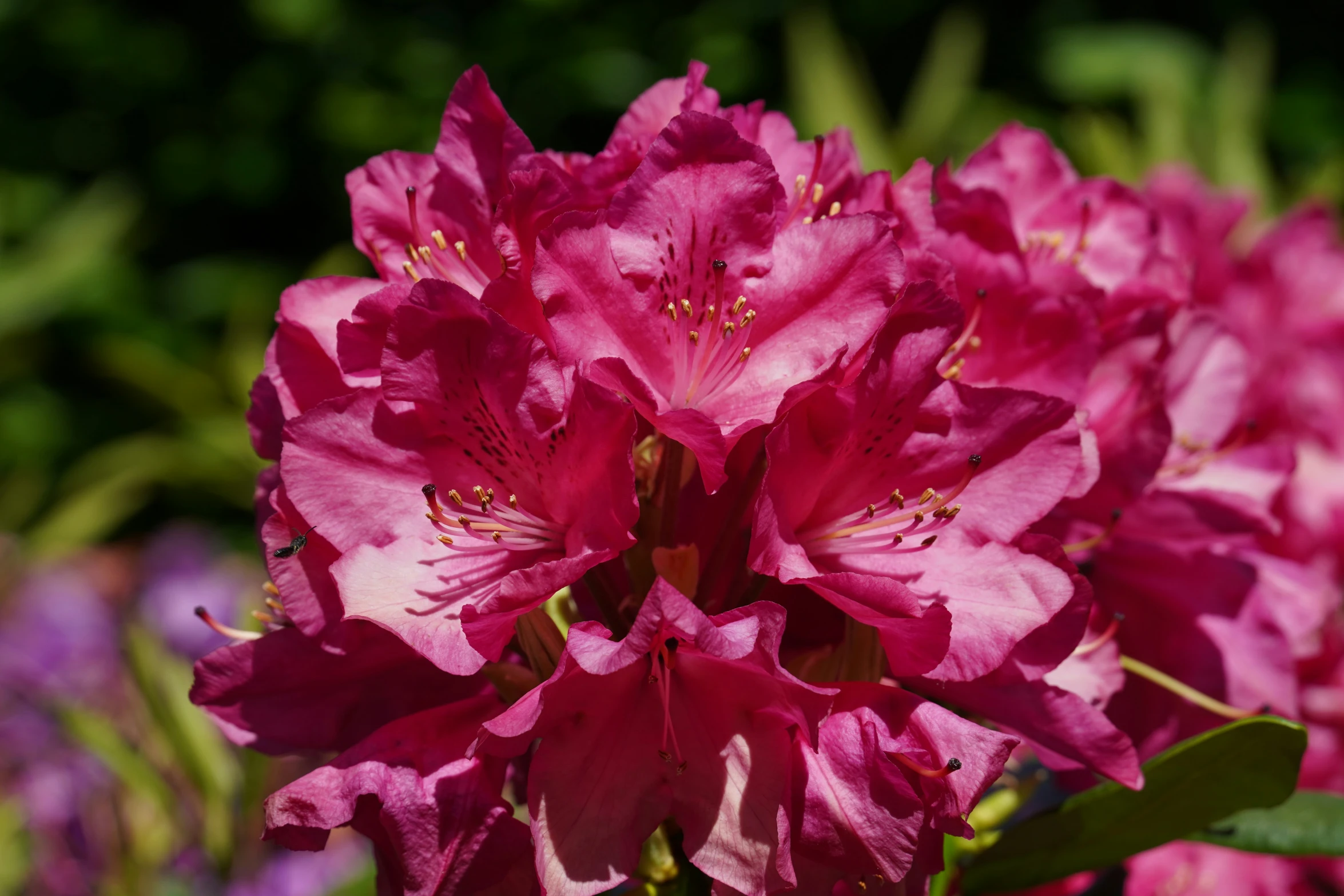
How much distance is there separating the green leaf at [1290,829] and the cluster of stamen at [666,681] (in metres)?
0.34

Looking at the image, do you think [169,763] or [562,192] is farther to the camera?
[169,763]

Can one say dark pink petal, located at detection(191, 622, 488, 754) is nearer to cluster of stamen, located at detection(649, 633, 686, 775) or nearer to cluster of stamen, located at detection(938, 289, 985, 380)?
cluster of stamen, located at detection(649, 633, 686, 775)

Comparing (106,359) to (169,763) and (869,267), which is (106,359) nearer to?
(169,763)

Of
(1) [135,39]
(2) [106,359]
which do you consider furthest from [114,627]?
(1) [135,39]

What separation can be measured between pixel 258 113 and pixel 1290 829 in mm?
3463

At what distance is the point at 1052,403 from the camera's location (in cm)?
61

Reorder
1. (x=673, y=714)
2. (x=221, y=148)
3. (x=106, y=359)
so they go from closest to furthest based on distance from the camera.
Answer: (x=673, y=714), (x=106, y=359), (x=221, y=148)

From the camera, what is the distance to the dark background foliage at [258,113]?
8.71 ft

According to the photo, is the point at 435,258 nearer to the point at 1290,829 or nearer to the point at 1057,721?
the point at 1057,721

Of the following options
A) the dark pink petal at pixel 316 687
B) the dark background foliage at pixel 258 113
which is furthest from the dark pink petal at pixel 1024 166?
the dark background foliage at pixel 258 113

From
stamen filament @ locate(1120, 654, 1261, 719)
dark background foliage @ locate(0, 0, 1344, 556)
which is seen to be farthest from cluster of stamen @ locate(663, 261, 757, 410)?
dark background foliage @ locate(0, 0, 1344, 556)

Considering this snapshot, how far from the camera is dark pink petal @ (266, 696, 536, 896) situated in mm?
545

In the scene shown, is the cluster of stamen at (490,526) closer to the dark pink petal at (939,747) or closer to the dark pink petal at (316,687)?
the dark pink petal at (316,687)

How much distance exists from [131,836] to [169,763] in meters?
0.08
